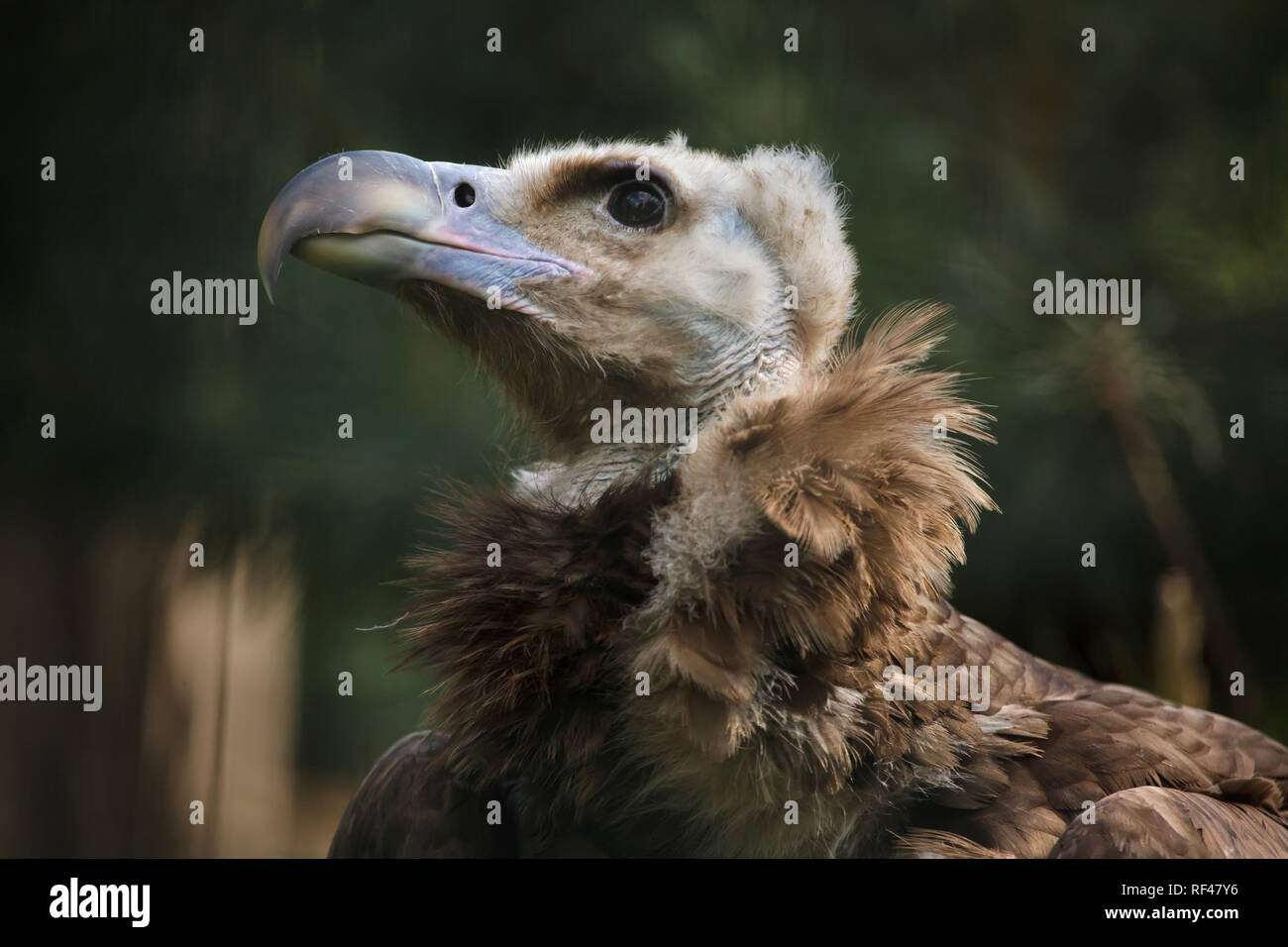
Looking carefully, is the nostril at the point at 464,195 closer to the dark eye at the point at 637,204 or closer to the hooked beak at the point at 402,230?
the hooked beak at the point at 402,230

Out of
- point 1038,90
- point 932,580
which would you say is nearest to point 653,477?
point 932,580

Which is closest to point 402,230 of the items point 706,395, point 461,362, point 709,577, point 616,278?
point 616,278

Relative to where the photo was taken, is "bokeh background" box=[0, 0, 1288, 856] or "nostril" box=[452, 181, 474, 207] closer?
"nostril" box=[452, 181, 474, 207]

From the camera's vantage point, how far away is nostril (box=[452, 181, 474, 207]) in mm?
1686

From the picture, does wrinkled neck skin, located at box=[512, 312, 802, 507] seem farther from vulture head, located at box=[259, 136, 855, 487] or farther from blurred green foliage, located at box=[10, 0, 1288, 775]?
blurred green foliage, located at box=[10, 0, 1288, 775]

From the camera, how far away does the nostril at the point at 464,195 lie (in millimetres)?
1686

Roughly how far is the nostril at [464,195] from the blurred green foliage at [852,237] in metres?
1.04

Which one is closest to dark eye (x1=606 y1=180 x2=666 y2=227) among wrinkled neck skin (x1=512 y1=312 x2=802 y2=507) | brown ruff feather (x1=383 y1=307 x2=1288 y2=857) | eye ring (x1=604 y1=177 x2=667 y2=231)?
eye ring (x1=604 y1=177 x2=667 y2=231)

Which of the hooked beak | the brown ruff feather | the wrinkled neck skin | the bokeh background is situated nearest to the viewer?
the brown ruff feather

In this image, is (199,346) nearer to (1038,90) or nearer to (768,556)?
(768,556)

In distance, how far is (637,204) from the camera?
173 centimetres

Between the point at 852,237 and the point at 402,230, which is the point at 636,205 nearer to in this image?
the point at 402,230
